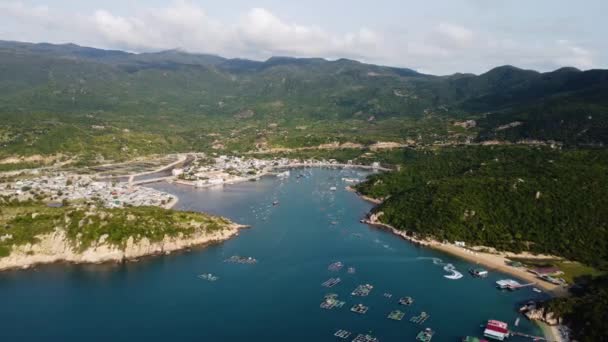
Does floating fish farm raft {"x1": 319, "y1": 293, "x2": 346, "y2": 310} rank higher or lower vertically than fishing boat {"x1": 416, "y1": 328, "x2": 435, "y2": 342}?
lower

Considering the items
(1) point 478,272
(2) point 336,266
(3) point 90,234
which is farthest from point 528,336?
(3) point 90,234

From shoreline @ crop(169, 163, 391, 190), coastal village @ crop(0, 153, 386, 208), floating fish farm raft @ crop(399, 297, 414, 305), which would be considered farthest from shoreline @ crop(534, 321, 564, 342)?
coastal village @ crop(0, 153, 386, 208)

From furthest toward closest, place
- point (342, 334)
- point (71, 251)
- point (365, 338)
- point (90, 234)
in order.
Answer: point (90, 234), point (71, 251), point (342, 334), point (365, 338)

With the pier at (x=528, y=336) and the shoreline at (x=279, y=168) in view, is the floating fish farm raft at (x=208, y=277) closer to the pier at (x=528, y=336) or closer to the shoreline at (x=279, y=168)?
the pier at (x=528, y=336)

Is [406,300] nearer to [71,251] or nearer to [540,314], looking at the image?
[540,314]

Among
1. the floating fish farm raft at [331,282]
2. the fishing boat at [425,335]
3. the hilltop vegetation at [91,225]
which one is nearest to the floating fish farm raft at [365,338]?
the fishing boat at [425,335]

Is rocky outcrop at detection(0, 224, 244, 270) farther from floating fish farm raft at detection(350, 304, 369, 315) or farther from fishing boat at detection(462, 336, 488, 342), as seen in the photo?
fishing boat at detection(462, 336, 488, 342)
